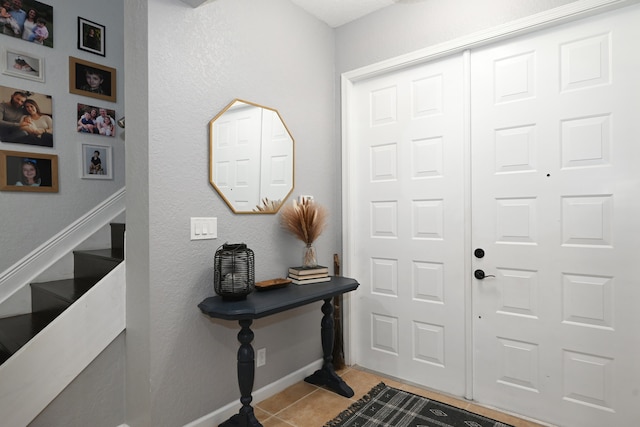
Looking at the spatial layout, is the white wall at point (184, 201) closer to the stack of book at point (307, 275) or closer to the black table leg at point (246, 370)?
the stack of book at point (307, 275)

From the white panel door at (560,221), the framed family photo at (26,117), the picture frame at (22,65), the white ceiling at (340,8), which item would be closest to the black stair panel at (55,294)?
the framed family photo at (26,117)

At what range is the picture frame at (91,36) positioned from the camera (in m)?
2.60

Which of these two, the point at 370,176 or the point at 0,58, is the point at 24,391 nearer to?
the point at 0,58

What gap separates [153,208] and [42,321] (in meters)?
1.13

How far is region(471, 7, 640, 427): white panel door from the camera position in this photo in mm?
1829

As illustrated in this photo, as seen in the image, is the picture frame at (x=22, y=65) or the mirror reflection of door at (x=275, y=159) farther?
the mirror reflection of door at (x=275, y=159)

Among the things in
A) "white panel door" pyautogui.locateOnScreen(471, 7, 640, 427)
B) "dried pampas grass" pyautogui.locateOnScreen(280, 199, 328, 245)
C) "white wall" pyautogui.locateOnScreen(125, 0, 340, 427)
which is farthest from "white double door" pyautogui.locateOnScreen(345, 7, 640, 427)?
"white wall" pyautogui.locateOnScreen(125, 0, 340, 427)

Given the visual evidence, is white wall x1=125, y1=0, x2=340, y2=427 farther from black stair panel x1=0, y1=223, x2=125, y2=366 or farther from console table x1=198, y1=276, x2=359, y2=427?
black stair panel x1=0, y1=223, x2=125, y2=366

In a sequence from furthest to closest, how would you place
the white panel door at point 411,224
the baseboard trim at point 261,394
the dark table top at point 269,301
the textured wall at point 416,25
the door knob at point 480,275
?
the white panel door at point 411,224 → the door knob at point 480,275 → the textured wall at point 416,25 → the baseboard trim at point 261,394 → the dark table top at point 269,301

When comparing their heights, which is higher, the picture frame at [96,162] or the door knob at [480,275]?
the picture frame at [96,162]

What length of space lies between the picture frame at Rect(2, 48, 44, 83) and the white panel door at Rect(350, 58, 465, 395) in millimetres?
2285

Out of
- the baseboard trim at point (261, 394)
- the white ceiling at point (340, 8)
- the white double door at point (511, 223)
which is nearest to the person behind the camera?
the white double door at point (511, 223)

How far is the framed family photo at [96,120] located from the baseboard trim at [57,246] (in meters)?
0.49

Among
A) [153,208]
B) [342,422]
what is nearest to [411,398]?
[342,422]
